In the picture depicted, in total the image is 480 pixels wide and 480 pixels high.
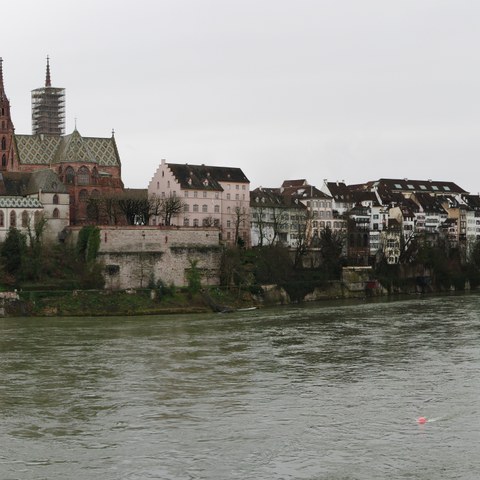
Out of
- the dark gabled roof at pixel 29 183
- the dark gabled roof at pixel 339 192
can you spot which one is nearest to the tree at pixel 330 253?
the dark gabled roof at pixel 339 192

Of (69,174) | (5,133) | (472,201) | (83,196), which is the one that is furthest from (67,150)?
(472,201)

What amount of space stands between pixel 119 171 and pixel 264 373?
191 ft

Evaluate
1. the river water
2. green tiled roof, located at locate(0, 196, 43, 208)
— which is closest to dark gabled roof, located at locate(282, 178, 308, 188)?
green tiled roof, located at locate(0, 196, 43, 208)

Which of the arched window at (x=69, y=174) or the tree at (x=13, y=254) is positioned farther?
the arched window at (x=69, y=174)

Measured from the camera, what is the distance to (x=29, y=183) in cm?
8331

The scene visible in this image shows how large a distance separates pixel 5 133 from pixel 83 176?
34.6ft

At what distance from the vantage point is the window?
291 ft

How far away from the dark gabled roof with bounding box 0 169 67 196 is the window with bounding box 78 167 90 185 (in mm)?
5185

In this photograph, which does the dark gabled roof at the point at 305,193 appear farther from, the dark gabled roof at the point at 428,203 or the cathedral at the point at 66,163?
the cathedral at the point at 66,163

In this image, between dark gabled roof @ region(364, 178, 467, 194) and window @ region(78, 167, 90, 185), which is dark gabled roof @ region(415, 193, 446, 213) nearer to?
dark gabled roof @ region(364, 178, 467, 194)

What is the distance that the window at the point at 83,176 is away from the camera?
88.8 m

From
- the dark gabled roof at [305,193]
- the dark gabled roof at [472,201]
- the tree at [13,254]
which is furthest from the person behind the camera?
the dark gabled roof at [472,201]

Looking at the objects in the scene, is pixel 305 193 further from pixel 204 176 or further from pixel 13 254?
pixel 13 254

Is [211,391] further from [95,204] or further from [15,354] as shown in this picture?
[95,204]
